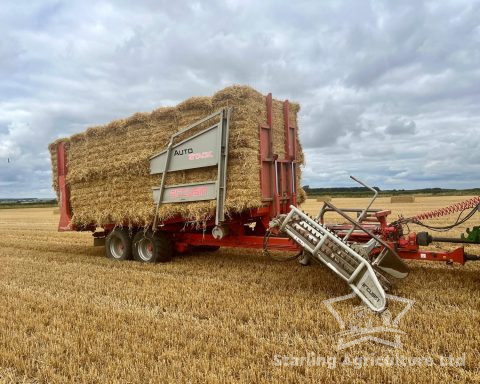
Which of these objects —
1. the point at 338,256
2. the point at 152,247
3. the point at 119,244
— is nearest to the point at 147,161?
the point at 152,247

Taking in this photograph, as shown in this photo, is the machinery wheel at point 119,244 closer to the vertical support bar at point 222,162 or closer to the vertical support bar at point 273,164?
the vertical support bar at point 222,162

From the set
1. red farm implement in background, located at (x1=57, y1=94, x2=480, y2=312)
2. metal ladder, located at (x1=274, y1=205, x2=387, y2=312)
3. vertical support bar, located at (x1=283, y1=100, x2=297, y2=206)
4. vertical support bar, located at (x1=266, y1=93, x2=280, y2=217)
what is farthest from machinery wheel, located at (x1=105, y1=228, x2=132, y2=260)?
metal ladder, located at (x1=274, y1=205, x2=387, y2=312)

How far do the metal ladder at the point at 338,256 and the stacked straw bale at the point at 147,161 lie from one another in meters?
1.39

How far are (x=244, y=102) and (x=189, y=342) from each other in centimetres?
437

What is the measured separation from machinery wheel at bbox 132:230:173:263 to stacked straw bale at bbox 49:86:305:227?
326 mm

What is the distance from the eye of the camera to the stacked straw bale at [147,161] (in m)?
7.29

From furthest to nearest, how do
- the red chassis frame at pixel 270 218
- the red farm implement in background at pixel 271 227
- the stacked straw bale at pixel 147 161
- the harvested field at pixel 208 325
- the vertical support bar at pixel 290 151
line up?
the vertical support bar at pixel 290 151 < the stacked straw bale at pixel 147 161 < the red chassis frame at pixel 270 218 < the red farm implement in background at pixel 271 227 < the harvested field at pixel 208 325

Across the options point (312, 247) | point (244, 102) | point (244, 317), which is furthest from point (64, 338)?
point (244, 102)

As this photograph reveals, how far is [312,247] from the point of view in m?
5.71

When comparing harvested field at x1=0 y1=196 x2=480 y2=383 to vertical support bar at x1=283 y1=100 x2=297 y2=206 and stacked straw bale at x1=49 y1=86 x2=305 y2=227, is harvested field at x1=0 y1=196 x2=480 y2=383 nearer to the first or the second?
stacked straw bale at x1=49 y1=86 x2=305 y2=227

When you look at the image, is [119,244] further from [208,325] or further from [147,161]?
[208,325]

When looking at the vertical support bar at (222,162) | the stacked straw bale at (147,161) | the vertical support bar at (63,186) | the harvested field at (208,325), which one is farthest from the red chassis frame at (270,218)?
the vertical support bar at (63,186)

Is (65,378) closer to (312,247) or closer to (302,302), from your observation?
(302,302)

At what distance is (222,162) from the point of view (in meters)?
7.42
